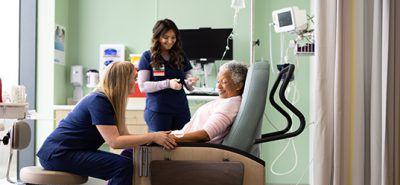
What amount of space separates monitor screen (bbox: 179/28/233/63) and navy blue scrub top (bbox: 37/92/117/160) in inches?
96.4

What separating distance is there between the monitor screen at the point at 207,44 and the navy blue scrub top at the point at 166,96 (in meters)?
1.53

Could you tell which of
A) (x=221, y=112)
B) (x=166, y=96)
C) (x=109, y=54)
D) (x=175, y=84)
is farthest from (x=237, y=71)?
(x=109, y=54)

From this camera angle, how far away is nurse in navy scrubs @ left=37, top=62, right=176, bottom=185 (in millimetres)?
2037

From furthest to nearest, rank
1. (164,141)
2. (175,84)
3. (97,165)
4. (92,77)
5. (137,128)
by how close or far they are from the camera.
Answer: (92,77), (137,128), (175,84), (97,165), (164,141)

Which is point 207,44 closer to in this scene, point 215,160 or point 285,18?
point 285,18

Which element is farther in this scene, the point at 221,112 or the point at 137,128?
the point at 137,128

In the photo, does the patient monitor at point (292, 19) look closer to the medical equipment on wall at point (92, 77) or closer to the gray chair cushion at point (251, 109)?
the gray chair cushion at point (251, 109)

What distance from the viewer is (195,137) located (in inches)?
82.0

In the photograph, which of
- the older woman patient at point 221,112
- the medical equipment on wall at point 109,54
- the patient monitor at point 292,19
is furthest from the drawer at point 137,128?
the older woman patient at point 221,112

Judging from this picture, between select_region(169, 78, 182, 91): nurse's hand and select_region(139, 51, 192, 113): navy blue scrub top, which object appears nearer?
select_region(169, 78, 182, 91): nurse's hand

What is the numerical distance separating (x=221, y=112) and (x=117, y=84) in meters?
0.53

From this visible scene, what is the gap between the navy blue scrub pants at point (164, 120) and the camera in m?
2.89

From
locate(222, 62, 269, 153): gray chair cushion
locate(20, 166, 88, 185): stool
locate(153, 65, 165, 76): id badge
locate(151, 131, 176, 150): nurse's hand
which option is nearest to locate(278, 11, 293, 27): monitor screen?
locate(153, 65, 165, 76): id badge

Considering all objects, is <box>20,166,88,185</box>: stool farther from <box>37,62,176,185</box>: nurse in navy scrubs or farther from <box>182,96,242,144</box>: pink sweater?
<box>182,96,242,144</box>: pink sweater
